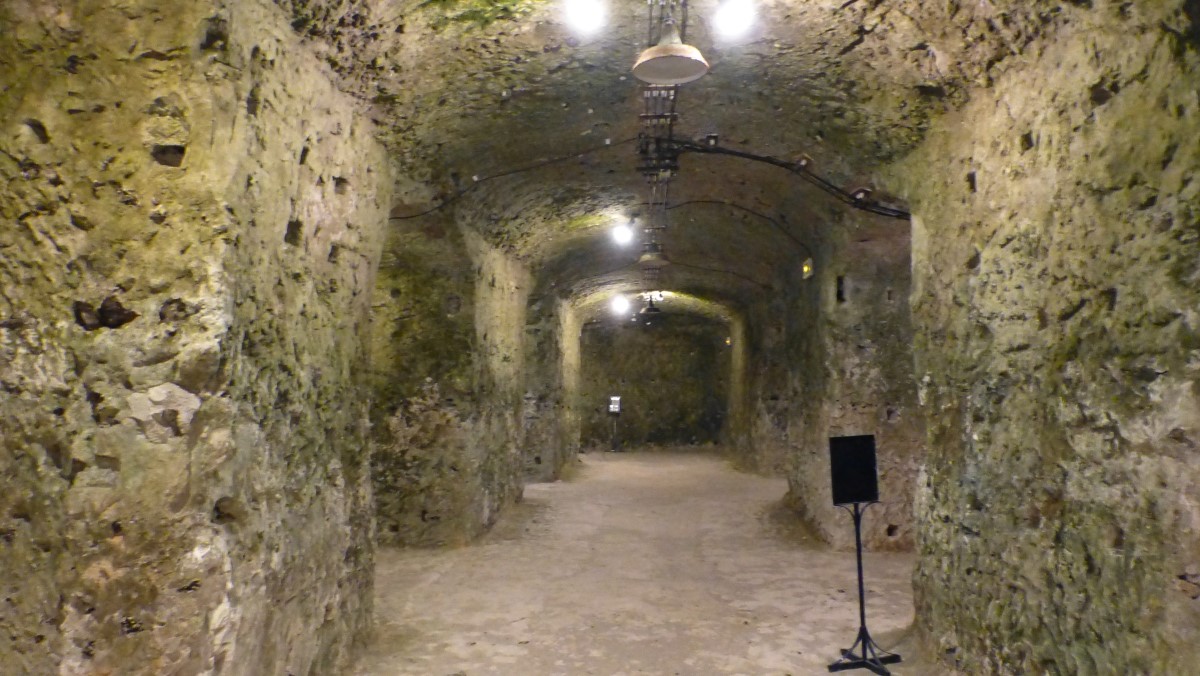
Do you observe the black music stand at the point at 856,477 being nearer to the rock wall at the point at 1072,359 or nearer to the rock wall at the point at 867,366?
the rock wall at the point at 1072,359

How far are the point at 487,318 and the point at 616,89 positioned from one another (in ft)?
9.39

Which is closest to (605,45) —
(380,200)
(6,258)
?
(380,200)

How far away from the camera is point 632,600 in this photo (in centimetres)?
468

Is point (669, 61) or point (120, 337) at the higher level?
point (669, 61)

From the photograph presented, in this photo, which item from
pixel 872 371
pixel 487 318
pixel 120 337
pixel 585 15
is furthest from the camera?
pixel 487 318

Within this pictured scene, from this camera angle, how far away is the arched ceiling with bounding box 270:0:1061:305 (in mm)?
3164

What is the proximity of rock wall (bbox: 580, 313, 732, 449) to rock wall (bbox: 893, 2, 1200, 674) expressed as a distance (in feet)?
41.2

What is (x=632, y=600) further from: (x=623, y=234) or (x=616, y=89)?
(x=623, y=234)

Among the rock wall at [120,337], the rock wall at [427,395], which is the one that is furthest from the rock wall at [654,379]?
the rock wall at [120,337]

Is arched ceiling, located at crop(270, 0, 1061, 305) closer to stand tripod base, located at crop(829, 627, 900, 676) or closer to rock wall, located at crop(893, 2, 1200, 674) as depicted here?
rock wall, located at crop(893, 2, 1200, 674)

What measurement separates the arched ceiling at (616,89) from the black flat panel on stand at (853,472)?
160 cm

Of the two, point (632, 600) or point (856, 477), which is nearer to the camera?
point (856, 477)

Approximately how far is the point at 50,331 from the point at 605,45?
2705 millimetres

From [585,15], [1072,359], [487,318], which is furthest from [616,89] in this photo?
[487,318]
